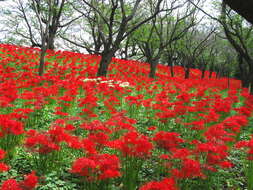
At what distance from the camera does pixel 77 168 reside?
10.9 ft

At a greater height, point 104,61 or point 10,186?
point 104,61

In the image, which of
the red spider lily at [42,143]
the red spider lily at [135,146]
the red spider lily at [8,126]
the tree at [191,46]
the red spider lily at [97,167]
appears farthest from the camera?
the tree at [191,46]

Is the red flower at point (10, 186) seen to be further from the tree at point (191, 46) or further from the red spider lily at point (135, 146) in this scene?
the tree at point (191, 46)

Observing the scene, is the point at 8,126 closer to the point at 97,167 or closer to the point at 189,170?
the point at 97,167

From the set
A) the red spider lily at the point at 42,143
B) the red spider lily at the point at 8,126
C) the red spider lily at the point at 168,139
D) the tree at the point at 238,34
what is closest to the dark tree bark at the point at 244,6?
the red spider lily at the point at 168,139

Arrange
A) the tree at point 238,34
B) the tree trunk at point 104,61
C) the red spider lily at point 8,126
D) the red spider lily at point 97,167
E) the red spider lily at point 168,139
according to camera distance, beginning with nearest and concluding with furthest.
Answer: the red spider lily at point 97,167 → the red spider lily at point 8,126 → the red spider lily at point 168,139 → the tree trunk at point 104,61 → the tree at point 238,34

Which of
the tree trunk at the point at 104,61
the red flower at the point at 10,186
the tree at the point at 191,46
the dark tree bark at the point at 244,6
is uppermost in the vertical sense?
the tree at the point at 191,46

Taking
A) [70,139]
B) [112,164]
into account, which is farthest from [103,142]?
[112,164]

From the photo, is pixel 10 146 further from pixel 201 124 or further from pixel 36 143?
pixel 201 124

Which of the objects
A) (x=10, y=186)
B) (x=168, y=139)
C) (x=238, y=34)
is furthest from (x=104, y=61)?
(x=10, y=186)

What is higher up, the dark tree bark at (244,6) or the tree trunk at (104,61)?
the dark tree bark at (244,6)

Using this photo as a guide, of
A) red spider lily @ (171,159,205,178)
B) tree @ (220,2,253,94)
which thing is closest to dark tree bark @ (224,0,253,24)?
red spider lily @ (171,159,205,178)

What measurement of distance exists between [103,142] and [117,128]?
1118 millimetres

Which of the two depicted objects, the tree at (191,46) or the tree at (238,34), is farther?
the tree at (191,46)
